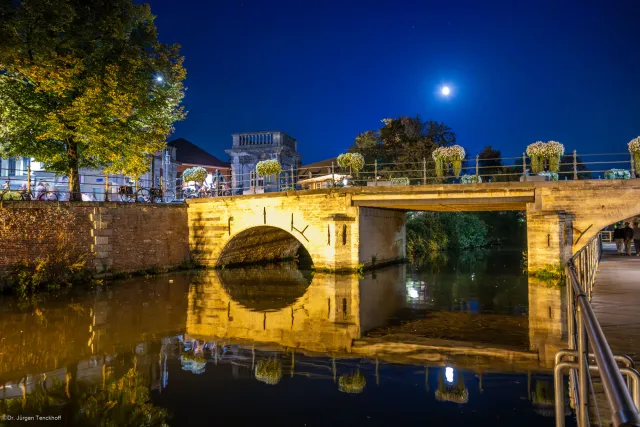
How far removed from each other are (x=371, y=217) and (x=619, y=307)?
1118 centimetres

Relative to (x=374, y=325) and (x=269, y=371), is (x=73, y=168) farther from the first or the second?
(x=269, y=371)

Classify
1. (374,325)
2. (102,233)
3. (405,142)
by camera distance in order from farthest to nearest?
1. (405,142)
2. (102,233)
3. (374,325)

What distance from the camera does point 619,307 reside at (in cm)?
796

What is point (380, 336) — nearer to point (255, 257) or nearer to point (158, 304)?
point (158, 304)

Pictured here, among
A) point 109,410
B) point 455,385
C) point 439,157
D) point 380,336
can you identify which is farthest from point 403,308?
point 439,157

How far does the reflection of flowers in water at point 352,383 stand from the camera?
551 centimetres

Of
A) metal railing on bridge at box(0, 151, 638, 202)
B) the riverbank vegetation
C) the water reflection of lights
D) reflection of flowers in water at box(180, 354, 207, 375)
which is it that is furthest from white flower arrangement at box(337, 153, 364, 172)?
the water reflection of lights

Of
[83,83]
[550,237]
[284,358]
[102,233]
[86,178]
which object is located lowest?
[284,358]

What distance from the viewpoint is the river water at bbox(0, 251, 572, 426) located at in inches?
196

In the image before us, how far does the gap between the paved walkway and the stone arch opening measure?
12682 mm

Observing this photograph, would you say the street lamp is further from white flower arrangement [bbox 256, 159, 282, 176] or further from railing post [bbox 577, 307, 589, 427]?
railing post [bbox 577, 307, 589, 427]

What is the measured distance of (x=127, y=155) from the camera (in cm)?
1653

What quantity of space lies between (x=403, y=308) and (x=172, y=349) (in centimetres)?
558

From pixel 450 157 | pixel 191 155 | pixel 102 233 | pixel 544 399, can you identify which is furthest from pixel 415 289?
pixel 191 155
